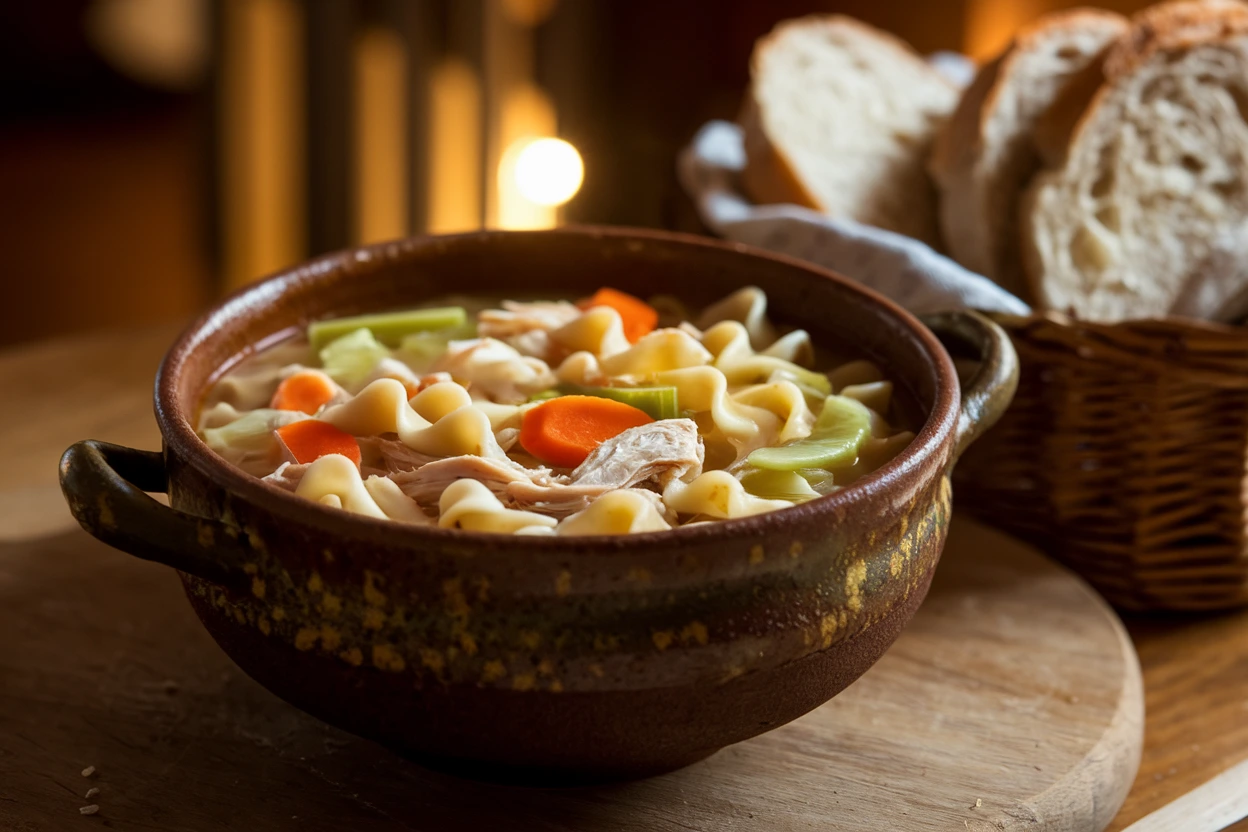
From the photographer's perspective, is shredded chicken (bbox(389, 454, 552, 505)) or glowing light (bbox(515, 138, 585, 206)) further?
glowing light (bbox(515, 138, 585, 206))

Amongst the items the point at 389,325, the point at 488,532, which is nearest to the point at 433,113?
the point at 389,325

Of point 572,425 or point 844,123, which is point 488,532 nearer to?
point 572,425

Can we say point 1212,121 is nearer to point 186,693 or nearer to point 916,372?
point 916,372

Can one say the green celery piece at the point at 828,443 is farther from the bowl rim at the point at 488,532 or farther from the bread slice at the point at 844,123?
the bread slice at the point at 844,123

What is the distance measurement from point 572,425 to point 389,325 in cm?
55

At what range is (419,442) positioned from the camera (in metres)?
1.70

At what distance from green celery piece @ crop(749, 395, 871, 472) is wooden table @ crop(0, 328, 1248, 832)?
26.4 inches

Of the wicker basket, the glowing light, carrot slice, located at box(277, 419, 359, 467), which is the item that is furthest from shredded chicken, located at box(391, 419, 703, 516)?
the glowing light

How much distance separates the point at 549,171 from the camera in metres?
5.68

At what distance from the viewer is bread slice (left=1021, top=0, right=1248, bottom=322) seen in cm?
273

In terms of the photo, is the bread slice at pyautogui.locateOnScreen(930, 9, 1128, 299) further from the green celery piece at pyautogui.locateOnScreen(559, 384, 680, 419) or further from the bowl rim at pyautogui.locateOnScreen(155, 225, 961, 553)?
the green celery piece at pyautogui.locateOnScreen(559, 384, 680, 419)

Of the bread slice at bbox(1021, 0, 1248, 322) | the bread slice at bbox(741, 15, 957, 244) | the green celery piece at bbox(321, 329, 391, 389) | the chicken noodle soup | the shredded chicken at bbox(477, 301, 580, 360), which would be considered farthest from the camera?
the bread slice at bbox(741, 15, 957, 244)

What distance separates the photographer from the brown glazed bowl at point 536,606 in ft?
4.39

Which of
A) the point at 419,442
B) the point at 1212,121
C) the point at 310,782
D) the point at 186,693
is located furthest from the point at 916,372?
the point at 1212,121
